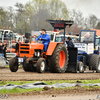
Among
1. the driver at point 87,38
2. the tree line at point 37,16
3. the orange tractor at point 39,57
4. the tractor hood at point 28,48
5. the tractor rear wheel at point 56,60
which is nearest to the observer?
the orange tractor at point 39,57

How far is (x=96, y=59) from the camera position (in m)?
16.4

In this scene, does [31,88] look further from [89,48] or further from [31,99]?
[89,48]

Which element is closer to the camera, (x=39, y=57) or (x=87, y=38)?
(x=39, y=57)

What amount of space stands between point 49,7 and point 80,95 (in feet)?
191

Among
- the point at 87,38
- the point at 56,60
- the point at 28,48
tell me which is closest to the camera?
the point at 28,48

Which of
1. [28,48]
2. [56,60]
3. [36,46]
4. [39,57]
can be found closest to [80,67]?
[56,60]

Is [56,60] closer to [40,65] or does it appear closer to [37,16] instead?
[40,65]

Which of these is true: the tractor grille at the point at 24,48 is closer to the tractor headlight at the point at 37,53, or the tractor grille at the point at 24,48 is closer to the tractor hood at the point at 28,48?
the tractor hood at the point at 28,48

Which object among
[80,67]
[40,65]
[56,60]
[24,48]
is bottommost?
[80,67]

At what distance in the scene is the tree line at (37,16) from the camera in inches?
2104

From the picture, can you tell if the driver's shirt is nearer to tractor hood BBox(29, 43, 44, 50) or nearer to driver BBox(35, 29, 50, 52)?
driver BBox(35, 29, 50, 52)

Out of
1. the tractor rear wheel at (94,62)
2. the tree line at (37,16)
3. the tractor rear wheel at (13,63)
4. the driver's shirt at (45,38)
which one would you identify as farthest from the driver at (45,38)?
the tree line at (37,16)

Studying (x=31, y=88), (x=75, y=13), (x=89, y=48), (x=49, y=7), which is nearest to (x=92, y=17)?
(x=75, y=13)

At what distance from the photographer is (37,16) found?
2264 inches
